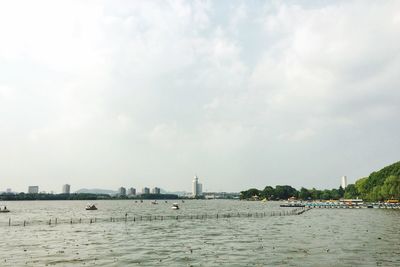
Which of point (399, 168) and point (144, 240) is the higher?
point (399, 168)

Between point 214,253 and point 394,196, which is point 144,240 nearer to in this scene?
point 214,253

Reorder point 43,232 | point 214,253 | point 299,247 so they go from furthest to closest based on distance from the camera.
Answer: point 43,232 < point 299,247 < point 214,253

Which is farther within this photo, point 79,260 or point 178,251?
point 178,251

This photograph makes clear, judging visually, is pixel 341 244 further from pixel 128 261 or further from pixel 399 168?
pixel 399 168

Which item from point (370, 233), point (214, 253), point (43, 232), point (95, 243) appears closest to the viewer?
point (214, 253)

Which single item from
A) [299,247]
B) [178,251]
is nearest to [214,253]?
[178,251]

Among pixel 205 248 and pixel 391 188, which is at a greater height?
pixel 391 188

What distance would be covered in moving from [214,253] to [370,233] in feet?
134

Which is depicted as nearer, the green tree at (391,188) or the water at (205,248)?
the water at (205,248)

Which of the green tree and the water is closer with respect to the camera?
the water

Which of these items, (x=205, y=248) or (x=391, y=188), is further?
(x=391, y=188)

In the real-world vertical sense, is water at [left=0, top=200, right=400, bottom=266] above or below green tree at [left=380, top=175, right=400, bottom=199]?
below

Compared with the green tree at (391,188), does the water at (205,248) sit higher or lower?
lower

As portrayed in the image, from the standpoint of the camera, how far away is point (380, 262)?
162 feet
